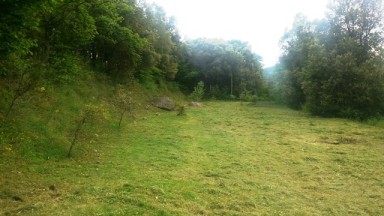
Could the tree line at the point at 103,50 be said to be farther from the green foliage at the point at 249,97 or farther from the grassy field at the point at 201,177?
the green foliage at the point at 249,97

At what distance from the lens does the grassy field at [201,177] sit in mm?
7930

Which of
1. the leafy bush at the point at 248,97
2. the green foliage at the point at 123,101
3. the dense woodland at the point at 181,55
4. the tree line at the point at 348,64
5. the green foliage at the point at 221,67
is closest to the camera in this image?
the dense woodland at the point at 181,55

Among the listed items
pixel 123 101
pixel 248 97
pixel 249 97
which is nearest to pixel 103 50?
pixel 123 101

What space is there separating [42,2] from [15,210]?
4959mm

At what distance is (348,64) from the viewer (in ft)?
90.0

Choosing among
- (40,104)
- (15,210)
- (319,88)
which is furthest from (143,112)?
(15,210)

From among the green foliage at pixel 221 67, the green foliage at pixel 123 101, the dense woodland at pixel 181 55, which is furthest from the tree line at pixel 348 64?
the green foliage at pixel 221 67

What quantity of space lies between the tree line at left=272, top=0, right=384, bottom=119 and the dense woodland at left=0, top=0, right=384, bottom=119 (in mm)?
79

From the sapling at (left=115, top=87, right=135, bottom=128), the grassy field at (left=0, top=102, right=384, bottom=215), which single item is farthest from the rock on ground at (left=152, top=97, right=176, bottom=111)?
the grassy field at (left=0, top=102, right=384, bottom=215)

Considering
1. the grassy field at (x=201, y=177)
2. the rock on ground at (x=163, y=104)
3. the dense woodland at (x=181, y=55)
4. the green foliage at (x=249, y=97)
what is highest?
the dense woodland at (x=181, y=55)

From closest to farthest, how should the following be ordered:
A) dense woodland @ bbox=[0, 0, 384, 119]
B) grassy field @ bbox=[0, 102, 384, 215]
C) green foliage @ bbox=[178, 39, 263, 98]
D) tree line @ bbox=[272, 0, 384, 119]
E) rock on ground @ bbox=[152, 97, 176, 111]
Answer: grassy field @ bbox=[0, 102, 384, 215], dense woodland @ bbox=[0, 0, 384, 119], tree line @ bbox=[272, 0, 384, 119], rock on ground @ bbox=[152, 97, 176, 111], green foliage @ bbox=[178, 39, 263, 98]

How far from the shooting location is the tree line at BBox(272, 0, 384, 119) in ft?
88.6

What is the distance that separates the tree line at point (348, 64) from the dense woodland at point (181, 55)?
79 mm

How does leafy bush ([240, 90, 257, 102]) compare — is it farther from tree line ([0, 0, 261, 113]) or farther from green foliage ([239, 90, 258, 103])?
tree line ([0, 0, 261, 113])
